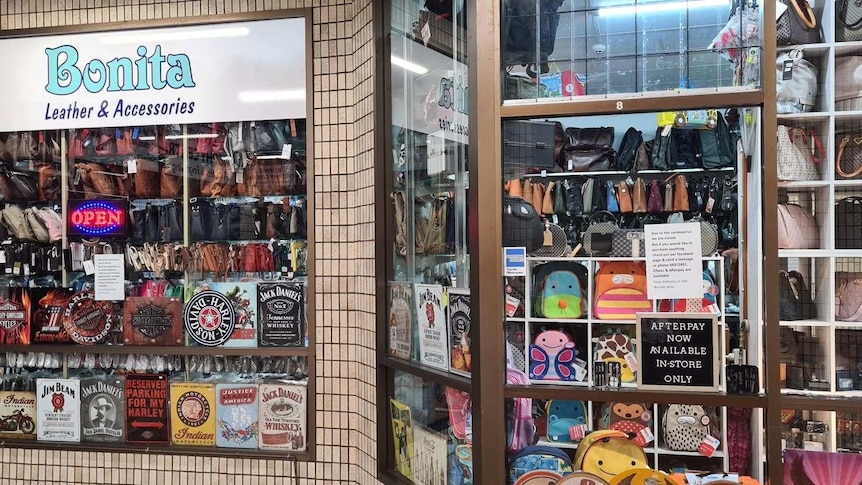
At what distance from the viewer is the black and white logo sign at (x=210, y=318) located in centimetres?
343

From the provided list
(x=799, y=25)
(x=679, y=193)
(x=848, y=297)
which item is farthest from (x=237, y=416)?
(x=799, y=25)

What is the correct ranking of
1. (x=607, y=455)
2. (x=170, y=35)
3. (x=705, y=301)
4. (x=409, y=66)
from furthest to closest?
(x=170, y=35) < (x=409, y=66) < (x=607, y=455) < (x=705, y=301)

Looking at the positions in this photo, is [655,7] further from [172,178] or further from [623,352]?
[172,178]

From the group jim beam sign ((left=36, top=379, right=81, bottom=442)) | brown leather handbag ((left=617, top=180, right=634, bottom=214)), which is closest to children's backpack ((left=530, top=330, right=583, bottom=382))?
brown leather handbag ((left=617, top=180, right=634, bottom=214))

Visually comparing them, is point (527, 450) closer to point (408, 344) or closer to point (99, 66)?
point (408, 344)

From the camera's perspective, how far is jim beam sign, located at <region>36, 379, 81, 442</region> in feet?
11.6

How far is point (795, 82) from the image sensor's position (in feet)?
8.89

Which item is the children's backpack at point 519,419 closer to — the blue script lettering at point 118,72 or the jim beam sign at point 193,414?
the jim beam sign at point 193,414

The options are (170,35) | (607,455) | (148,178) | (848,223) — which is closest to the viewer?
(607,455)

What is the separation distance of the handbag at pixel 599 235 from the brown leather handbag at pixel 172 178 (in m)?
2.23

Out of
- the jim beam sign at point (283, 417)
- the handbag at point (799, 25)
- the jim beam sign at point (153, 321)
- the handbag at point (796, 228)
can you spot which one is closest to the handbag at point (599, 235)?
the handbag at point (796, 228)

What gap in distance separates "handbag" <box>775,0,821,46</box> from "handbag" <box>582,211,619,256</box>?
3.89 feet

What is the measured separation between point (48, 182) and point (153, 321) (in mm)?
978

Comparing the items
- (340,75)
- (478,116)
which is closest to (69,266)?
(340,75)
